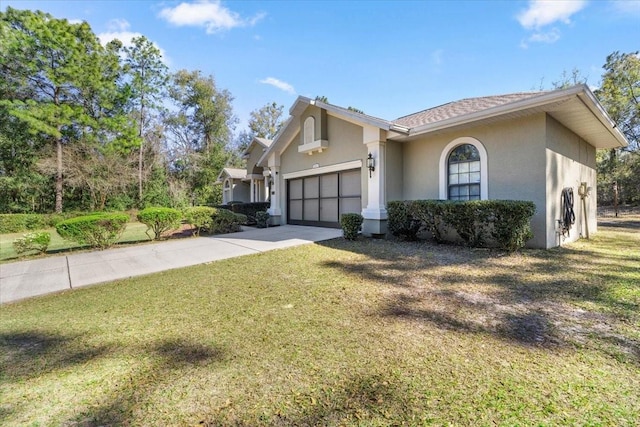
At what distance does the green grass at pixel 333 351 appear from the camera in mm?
2092

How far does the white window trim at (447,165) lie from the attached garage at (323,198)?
2.75 meters

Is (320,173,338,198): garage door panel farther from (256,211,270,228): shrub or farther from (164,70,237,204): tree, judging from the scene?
(164,70,237,204): tree

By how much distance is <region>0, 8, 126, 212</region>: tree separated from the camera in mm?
19391

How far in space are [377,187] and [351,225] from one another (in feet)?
4.96

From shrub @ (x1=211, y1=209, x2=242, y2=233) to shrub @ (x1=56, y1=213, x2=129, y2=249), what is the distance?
9.46ft

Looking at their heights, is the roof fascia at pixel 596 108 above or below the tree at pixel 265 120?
below

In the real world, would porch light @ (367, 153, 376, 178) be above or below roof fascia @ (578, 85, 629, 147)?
below

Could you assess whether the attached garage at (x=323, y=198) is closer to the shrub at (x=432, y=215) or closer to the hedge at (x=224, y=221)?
the shrub at (x=432, y=215)

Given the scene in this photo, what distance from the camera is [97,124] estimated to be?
22828 millimetres

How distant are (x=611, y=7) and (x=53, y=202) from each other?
103 feet

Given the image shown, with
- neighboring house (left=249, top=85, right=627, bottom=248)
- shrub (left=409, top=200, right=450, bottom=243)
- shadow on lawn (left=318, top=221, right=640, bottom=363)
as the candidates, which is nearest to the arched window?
neighboring house (left=249, top=85, right=627, bottom=248)

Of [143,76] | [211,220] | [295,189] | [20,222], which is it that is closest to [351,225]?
[295,189]

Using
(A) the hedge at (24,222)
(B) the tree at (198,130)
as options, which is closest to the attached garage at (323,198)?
(A) the hedge at (24,222)

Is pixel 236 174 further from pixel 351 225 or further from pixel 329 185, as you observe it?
pixel 351 225
